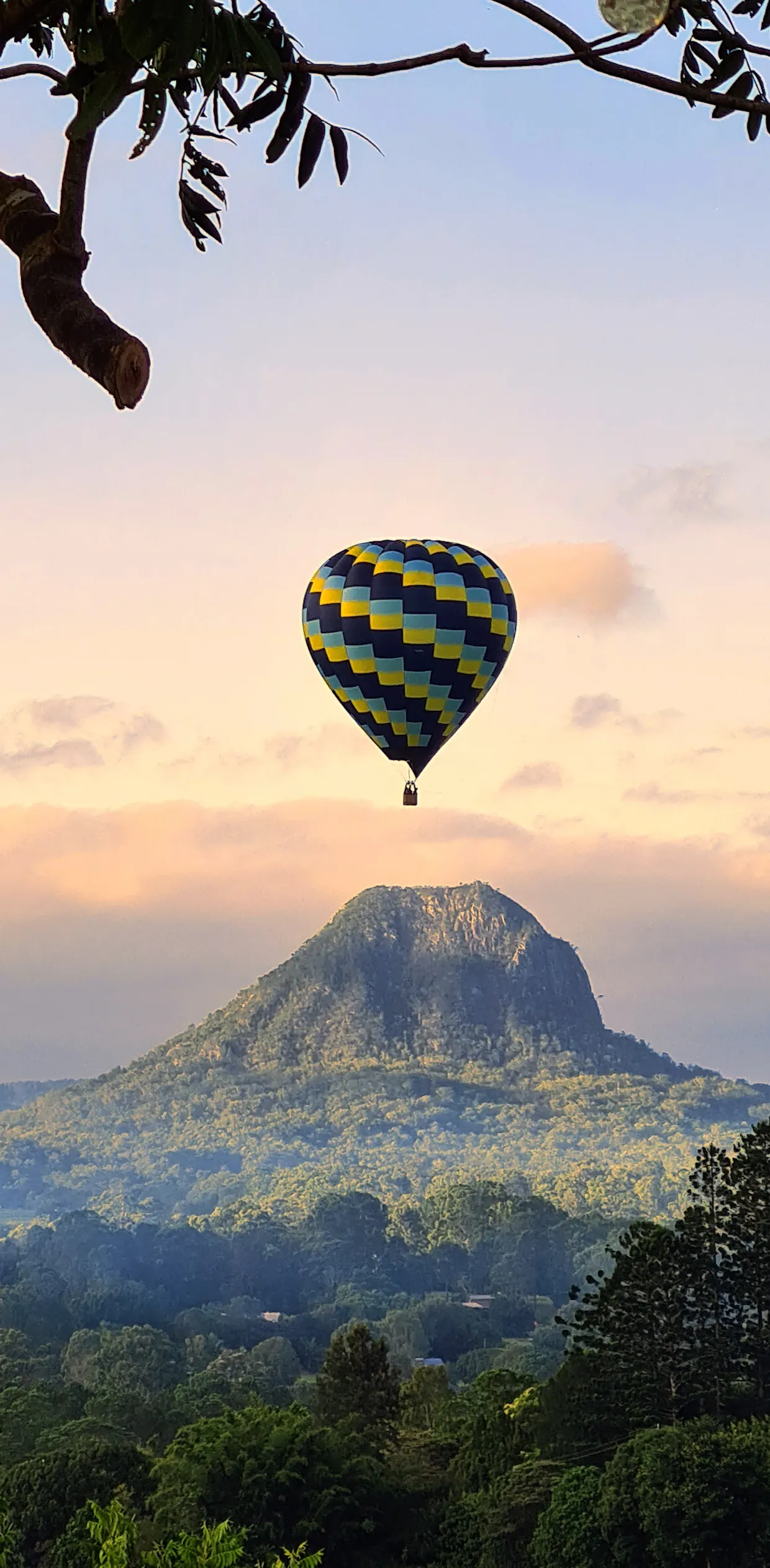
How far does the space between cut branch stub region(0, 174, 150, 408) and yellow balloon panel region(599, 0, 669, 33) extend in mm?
1029

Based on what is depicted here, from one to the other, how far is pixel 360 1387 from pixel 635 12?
39734mm

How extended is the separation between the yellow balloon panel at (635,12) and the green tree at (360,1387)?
1514 inches

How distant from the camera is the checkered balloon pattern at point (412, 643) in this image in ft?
93.2

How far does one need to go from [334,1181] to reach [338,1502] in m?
147

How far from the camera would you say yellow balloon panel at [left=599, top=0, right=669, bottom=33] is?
9.84 feet

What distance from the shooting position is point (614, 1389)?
3231 cm

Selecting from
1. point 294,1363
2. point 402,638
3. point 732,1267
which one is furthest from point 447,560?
point 294,1363

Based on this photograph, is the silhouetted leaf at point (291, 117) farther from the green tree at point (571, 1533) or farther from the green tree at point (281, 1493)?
the green tree at point (281, 1493)

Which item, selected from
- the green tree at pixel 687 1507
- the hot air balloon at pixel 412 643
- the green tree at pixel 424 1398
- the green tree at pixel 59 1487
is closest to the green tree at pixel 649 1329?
the green tree at pixel 687 1507

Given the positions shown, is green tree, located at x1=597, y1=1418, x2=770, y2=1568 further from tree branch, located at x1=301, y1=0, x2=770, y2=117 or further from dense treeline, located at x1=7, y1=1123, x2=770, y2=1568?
tree branch, located at x1=301, y1=0, x2=770, y2=117

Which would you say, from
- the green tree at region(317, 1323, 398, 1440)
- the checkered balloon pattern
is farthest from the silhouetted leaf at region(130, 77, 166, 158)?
the green tree at region(317, 1323, 398, 1440)

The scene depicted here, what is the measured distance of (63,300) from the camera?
3.02 metres

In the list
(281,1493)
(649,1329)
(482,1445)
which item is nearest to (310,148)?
(281,1493)

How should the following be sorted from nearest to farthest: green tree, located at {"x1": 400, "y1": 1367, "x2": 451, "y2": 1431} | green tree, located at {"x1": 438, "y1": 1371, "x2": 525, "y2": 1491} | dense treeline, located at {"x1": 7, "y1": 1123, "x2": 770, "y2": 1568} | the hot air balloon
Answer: dense treeline, located at {"x1": 7, "y1": 1123, "x2": 770, "y2": 1568} → the hot air balloon → green tree, located at {"x1": 438, "y1": 1371, "x2": 525, "y2": 1491} → green tree, located at {"x1": 400, "y1": 1367, "x2": 451, "y2": 1431}
